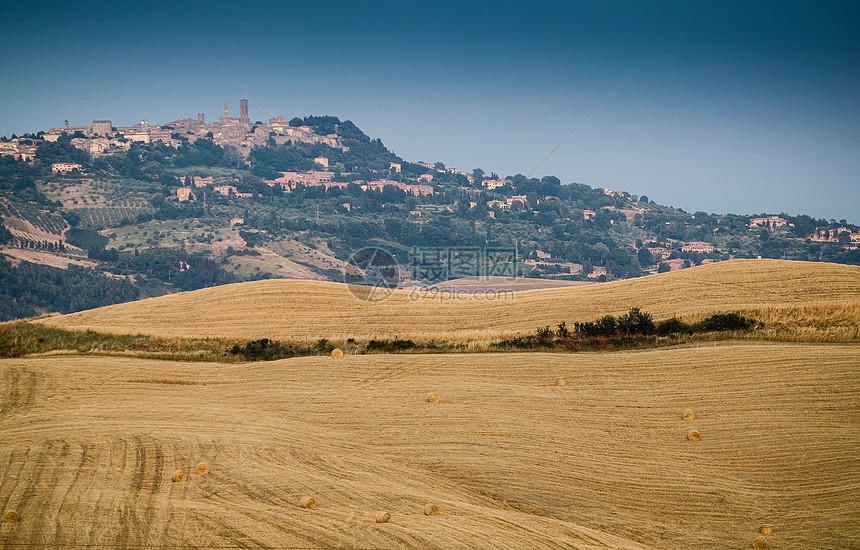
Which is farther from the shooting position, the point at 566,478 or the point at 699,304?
the point at 699,304

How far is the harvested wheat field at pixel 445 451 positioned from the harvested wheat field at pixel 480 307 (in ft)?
16.1

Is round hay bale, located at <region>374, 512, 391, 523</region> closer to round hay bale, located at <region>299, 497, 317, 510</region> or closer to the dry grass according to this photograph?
round hay bale, located at <region>299, 497, 317, 510</region>

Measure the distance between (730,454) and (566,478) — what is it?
4.43 meters

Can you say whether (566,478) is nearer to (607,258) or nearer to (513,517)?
(513,517)

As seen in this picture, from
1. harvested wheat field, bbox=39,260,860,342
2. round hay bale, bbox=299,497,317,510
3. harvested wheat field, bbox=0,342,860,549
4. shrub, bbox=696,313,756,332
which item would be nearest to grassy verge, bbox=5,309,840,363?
shrub, bbox=696,313,756,332

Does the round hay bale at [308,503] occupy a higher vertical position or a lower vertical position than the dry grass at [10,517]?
lower

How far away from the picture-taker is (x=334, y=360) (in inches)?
1075

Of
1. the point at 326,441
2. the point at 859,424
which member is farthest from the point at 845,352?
the point at 326,441

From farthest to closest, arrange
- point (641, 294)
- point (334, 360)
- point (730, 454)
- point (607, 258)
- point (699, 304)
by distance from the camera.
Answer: point (607, 258) → point (641, 294) → point (699, 304) → point (334, 360) → point (730, 454)

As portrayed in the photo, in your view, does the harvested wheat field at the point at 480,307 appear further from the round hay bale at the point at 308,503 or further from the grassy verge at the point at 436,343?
the round hay bale at the point at 308,503

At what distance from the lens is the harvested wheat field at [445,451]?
1488cm

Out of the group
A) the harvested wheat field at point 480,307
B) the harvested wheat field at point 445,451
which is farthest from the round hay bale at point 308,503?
the harvested wheat field at point 480,307

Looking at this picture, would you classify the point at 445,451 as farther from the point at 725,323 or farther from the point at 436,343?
the point at 725,323

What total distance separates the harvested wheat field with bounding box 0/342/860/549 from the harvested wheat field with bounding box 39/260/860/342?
16.1 feet
